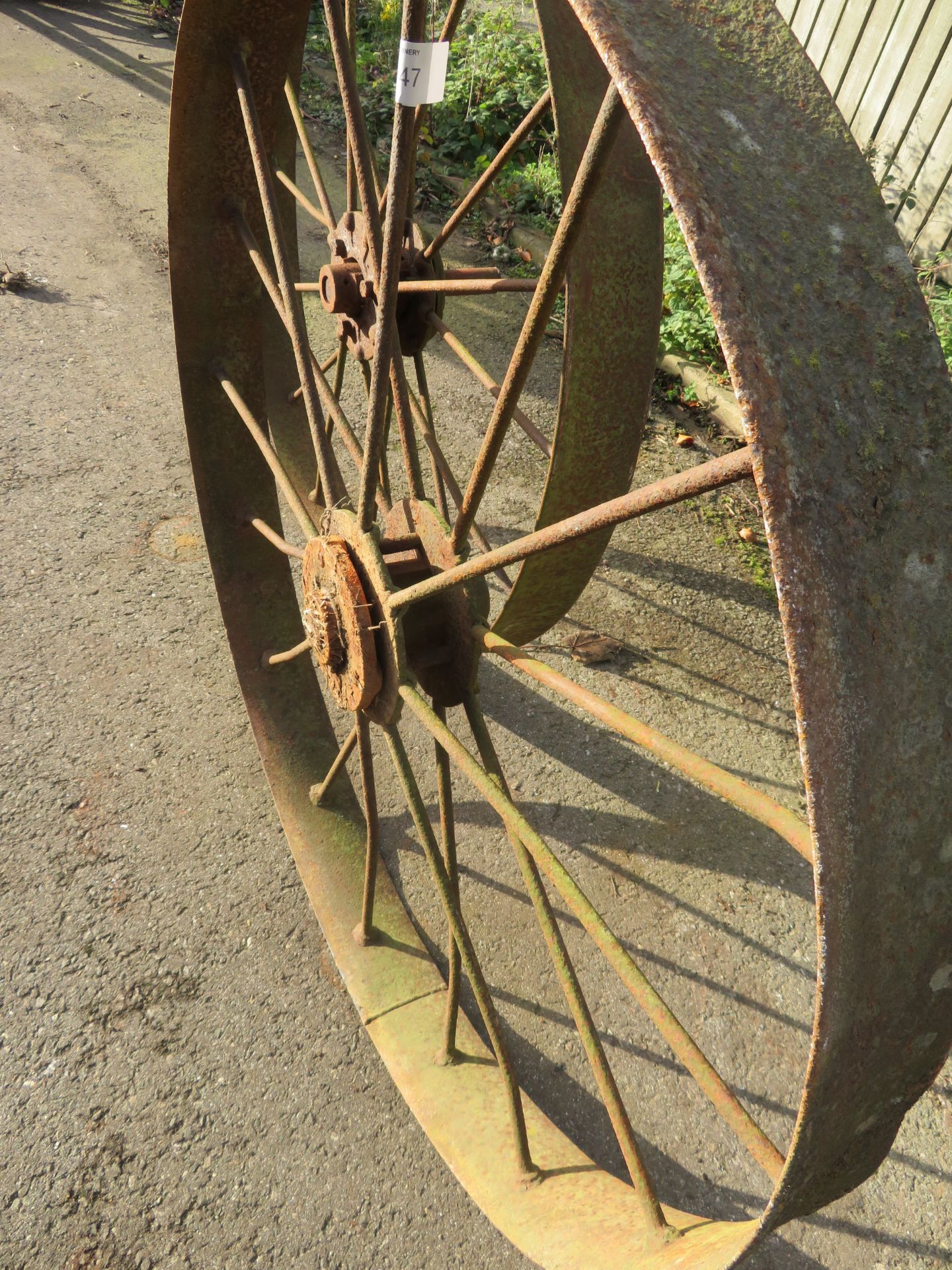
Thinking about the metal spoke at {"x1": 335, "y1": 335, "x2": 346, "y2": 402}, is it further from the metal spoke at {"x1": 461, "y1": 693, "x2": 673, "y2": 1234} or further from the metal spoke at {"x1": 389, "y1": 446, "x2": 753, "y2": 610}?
the metal spoke at {"x1": 461, "y1": 693, "x2": 673, "y2": 1234}

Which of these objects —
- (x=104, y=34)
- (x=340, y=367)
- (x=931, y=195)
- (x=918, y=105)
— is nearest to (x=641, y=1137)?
(x=340, y=367)

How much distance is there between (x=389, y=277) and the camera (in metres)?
1.50

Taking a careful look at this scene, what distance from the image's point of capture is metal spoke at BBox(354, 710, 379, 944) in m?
2.12

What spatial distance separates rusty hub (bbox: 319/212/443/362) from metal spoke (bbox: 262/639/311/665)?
32.9 inches

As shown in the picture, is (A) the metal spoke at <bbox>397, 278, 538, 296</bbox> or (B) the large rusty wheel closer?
(B) the large rusty wheel

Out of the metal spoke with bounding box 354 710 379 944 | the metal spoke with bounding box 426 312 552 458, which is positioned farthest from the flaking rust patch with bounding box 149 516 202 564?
the metal spoke with bounding box 354 710 379 944

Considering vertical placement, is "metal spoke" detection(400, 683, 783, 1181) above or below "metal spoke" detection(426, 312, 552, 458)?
below

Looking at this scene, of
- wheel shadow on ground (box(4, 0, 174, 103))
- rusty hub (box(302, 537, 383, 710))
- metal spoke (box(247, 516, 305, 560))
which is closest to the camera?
rusty hub (box(302, 537, 383, 710))

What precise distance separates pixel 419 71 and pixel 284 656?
1.48 meters

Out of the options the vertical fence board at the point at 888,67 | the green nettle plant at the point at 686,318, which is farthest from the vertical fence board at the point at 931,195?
the green nettle plant at the point at 686,318

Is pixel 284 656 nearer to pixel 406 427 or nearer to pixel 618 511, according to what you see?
pixel 406 427

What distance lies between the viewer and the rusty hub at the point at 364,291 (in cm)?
240

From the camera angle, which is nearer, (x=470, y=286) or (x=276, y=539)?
(x=470, y=286)

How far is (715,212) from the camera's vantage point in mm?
849
